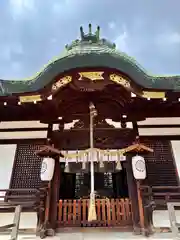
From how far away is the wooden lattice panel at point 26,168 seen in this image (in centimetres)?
601

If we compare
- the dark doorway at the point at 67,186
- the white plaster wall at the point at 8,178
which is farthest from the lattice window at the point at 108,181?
the white plaster wall at the point at 8,178

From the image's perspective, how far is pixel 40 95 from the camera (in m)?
5.82

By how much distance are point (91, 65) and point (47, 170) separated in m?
2.74

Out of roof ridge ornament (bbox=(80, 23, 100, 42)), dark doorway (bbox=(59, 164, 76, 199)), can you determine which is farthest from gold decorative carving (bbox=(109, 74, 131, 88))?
dark doorway (bbox=(59, 164, 76, 199))

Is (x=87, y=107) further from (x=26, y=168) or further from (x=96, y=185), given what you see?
(x=96, y=185)

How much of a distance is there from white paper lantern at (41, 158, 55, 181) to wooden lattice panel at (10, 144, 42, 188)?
0.61 m

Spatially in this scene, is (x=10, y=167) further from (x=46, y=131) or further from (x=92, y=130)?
(x=92, y=130)

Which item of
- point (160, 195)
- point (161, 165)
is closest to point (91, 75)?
point (161, 165)

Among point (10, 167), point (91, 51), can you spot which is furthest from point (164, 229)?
point (91, 51)

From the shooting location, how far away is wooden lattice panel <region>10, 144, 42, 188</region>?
6.01m

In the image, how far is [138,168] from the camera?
5.48 m

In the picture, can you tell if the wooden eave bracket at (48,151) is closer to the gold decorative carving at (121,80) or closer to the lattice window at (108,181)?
the gold decorative carving at (121,80)

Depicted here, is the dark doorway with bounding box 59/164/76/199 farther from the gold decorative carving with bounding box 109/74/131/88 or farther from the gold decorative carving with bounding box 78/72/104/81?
the gold decorative carving with bounding box 109/74/131/88

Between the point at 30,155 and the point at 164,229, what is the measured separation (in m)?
3.83
